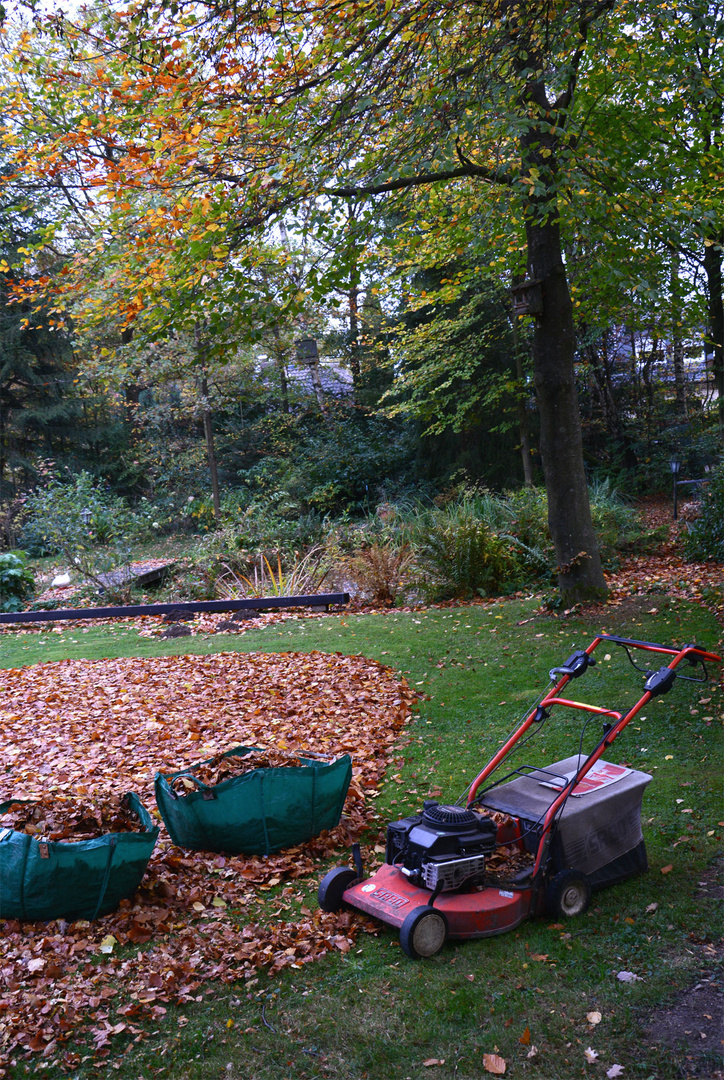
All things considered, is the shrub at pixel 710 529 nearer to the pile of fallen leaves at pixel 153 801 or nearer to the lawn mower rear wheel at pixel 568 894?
the pile of fallen leaves at pixel 153 801

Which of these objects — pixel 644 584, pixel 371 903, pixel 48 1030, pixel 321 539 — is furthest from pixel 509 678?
pixel 321 539

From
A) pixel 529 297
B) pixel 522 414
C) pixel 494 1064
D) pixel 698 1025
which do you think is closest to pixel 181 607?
pixel 529 297

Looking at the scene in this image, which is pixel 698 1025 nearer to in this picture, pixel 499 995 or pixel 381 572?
pixel 499 995

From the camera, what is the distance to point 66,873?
338 cm

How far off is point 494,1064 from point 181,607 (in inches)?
391

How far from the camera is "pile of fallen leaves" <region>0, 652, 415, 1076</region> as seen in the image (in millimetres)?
3010

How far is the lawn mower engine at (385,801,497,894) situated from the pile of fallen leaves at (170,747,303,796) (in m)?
1.19

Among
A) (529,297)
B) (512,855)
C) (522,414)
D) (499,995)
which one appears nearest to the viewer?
(499,995)

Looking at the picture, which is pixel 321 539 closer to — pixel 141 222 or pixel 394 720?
pixel 141 222

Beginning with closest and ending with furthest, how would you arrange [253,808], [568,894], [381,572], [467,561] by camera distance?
1. [568,894]
2. [253,808]
3. [467,561]
4. [381,572]

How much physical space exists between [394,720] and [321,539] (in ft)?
27.2

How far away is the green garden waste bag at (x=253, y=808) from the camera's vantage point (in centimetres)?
402

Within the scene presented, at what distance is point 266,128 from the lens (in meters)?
6.59

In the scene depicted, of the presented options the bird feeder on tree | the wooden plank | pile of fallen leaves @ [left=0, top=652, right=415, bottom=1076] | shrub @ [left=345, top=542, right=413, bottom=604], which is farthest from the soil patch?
the wooden plank
